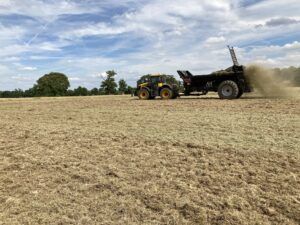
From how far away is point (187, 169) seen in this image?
6633mm

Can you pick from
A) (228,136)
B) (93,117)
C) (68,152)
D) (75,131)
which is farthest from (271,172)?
(93,117)

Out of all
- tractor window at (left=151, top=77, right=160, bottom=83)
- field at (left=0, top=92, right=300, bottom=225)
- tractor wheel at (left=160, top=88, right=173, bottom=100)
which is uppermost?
tractor window at (left=151, top=77, right=160, bottom=83)

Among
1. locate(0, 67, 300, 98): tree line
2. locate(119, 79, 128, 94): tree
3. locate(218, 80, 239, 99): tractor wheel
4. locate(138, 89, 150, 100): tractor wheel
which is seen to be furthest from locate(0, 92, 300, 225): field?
locate(119, 79, 128, 94): tree

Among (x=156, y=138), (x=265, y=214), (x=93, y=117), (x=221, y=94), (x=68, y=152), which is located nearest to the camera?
(x=265, y=214)

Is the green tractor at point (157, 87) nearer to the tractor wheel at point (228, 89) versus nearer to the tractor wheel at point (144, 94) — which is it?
the tractor wheel at point (144, 94)

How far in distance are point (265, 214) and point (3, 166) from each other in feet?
16.1

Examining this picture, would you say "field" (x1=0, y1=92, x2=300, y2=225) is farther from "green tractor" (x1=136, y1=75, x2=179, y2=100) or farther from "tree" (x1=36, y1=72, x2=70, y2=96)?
"tree" (x1=36, y1=72, x2=70, y2=96)

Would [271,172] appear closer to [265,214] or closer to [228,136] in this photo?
[265,214]

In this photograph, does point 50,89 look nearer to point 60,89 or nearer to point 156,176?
point 60,89

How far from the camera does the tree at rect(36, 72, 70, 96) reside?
279 feet

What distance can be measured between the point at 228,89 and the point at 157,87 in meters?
5.17

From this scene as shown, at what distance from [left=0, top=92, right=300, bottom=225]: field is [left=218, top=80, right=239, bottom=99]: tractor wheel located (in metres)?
10.3

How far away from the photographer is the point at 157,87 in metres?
24.2

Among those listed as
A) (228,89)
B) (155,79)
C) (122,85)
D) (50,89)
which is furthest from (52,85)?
(228,89)
